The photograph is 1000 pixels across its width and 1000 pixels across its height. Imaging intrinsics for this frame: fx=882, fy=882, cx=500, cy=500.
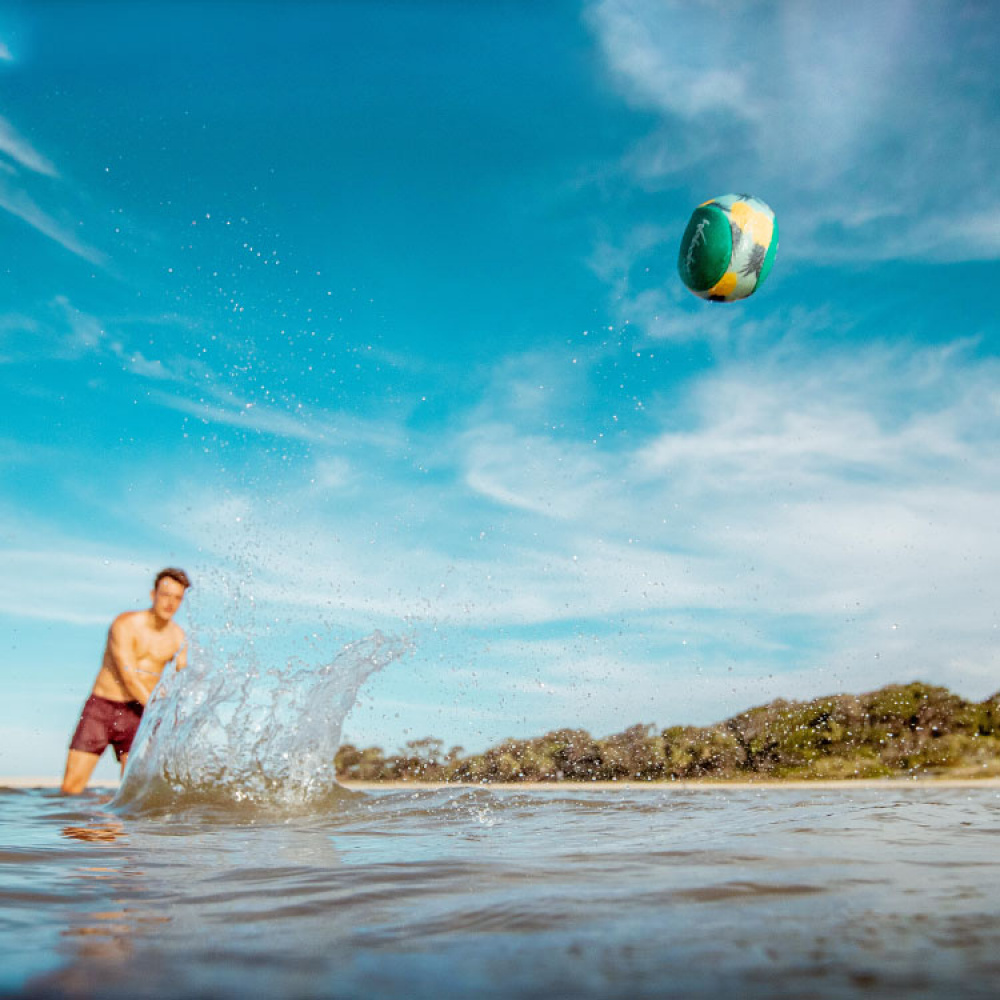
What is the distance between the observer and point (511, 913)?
7.22 feet

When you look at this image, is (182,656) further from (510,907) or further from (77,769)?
(510,907)

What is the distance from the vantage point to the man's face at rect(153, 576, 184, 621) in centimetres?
838

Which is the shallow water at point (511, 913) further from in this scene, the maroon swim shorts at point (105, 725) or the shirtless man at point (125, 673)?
the maroon swim shorts at point (105, 725)

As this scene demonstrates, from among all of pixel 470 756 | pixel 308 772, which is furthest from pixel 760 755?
pixel 308 772

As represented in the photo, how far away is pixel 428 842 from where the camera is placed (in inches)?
162

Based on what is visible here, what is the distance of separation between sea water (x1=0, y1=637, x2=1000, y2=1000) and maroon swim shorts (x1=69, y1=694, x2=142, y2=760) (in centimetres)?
353

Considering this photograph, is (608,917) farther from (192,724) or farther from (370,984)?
(192,724)

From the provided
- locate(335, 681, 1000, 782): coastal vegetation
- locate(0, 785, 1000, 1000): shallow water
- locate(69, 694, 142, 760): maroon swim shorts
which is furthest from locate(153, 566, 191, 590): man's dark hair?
locate(335, 681, 1000, 782): coastal vegetation

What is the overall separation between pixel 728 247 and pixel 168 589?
586cm

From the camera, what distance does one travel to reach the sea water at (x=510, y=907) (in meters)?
1.60

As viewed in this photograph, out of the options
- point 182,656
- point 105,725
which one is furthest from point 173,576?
point 105,725

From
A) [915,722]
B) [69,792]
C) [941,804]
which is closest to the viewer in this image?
[941,804]

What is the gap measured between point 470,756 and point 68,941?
12.9m

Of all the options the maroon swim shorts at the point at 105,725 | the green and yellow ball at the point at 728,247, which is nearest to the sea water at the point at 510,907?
the maroon swim shorts at the point at 105,725
